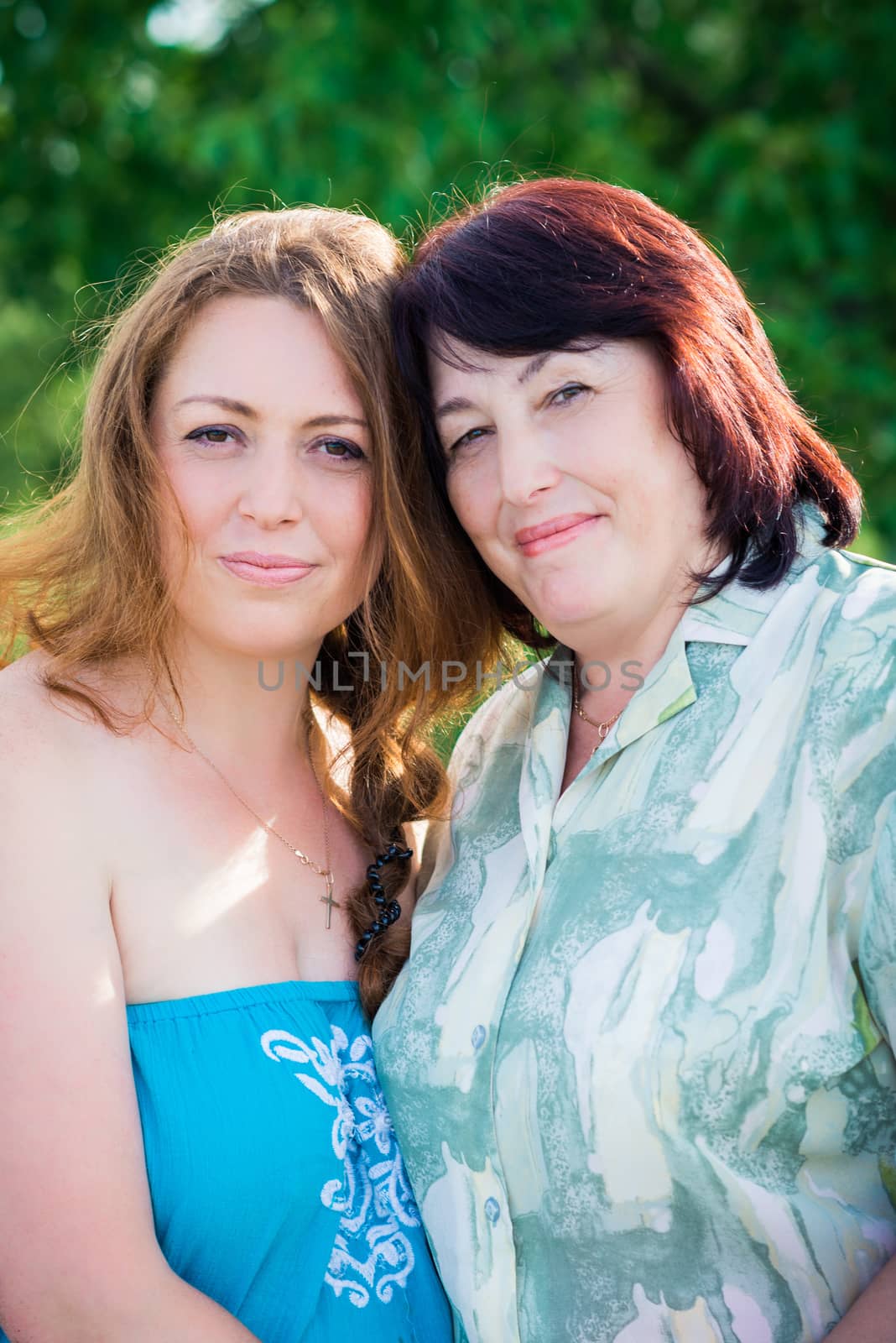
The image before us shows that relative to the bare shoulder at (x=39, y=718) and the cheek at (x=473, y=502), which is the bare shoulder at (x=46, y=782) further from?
the cheek at (x=473, y=502)

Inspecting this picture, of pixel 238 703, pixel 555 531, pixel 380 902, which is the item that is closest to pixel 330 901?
pixel 380 902

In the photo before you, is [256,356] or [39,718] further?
[256,356]

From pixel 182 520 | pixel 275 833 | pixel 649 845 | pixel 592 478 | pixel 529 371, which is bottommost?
pixel 275 833

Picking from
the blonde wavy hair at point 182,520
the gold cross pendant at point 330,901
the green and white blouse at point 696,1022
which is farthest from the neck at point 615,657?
the gold cross pendant at point 330,901

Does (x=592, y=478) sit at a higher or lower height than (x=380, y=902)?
higher

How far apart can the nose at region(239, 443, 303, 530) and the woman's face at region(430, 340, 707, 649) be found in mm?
311

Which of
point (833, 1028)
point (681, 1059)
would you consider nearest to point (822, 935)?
point (833, 1028)

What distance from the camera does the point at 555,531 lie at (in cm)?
213

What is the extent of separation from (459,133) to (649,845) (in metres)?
3.00

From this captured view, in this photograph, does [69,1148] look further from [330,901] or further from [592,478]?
[592,478]

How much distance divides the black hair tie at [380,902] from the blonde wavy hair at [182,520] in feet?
0.05

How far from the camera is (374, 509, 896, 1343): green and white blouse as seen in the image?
1.70m

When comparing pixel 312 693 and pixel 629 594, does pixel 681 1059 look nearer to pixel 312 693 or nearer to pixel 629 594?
pixel 629 594

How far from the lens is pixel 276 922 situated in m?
2.20
